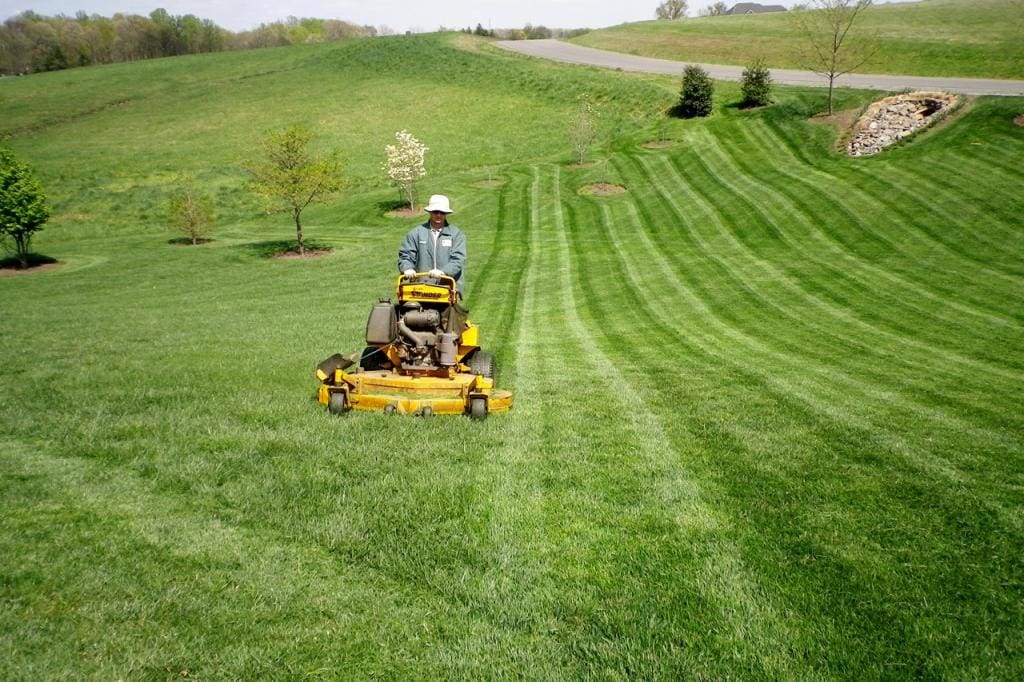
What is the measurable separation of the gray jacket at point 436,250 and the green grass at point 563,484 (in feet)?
7.46

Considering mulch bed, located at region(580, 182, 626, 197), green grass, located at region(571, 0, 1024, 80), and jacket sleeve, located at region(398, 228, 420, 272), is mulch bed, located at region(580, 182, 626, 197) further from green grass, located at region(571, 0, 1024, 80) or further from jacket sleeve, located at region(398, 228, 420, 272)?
jacket sleeve, located at region(398, 228, 420, 272)

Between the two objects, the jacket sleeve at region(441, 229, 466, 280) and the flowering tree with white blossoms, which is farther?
the flowering tree with white blossoms

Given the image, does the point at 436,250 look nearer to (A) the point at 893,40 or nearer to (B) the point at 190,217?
(B) the point at 190,217

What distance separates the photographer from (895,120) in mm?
32062

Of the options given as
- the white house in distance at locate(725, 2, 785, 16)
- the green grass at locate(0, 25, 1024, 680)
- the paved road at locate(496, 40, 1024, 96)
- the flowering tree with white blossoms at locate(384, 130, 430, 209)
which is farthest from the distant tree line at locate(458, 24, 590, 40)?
the green grass at locate(0, 25, 1024, 680)

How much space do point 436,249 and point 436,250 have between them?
0.02 m

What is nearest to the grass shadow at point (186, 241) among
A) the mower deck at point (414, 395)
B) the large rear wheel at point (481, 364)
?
the large rear wheel at point (481, 364)

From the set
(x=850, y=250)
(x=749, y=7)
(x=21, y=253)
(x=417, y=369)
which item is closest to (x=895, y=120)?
(x=850, y=250)

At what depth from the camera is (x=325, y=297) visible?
2091 cm

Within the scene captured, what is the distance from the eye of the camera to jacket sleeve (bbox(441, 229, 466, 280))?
915 centimetres

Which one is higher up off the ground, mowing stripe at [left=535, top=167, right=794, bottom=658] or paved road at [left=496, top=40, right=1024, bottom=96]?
paved road at [left=496, top=40, right=1024, bottom=96]

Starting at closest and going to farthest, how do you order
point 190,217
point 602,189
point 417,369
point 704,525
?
point 704,525, point 417,369, point 190,217, point 602,189

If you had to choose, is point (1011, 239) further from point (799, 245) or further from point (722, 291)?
point (722, 291)

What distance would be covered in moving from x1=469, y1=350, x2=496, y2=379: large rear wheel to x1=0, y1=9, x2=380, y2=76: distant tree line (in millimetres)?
122864
